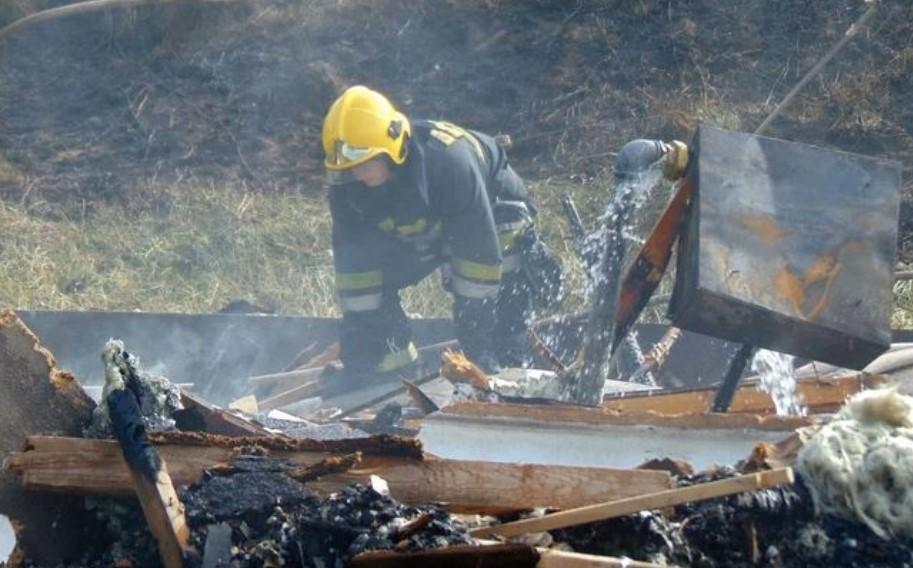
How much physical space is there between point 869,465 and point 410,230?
400cm

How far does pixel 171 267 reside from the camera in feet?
29.9

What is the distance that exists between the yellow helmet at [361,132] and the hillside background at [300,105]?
1941 mm

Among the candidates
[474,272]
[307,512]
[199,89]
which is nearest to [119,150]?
[199,89]

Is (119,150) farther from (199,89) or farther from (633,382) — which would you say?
(633,382)

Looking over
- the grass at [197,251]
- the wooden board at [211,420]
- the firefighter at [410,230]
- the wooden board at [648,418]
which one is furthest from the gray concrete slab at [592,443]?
the grass at [197,251]

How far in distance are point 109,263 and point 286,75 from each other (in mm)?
2868

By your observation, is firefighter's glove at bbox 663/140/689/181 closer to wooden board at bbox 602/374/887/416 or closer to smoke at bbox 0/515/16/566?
wooden board at bbox 602/374/887/416

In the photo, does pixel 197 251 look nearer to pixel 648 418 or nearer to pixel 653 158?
pixel 653 158

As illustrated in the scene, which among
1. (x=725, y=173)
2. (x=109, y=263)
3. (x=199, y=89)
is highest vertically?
(x=725, y=173)

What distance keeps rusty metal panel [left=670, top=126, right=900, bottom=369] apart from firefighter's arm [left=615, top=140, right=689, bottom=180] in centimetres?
10

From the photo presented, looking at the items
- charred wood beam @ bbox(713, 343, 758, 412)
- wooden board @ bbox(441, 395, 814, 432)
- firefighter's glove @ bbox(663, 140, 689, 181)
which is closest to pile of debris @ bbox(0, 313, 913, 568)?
wooden board @ bbox(441, 395, 814, 432)

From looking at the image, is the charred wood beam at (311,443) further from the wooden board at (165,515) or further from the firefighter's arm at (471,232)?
the firefighter's arm at (471,232)

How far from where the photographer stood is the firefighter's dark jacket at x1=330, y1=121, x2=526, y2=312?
673 centimetres

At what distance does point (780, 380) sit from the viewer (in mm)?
4746
